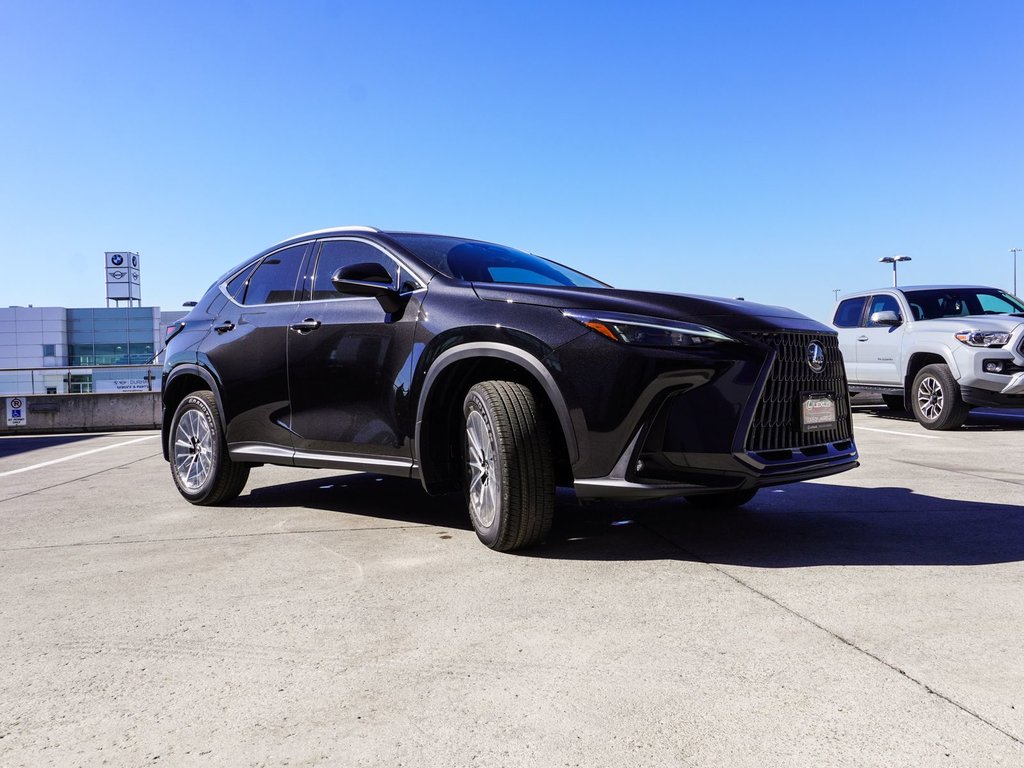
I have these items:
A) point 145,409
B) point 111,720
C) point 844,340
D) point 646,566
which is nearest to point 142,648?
point 111,720

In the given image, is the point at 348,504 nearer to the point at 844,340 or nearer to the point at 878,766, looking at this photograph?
the point at 878,766

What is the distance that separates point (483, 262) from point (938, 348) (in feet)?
25.1

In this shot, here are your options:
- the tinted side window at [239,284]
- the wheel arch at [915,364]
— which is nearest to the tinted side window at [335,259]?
the tinted side window at [239,284]

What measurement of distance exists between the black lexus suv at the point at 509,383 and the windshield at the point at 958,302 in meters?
7.38

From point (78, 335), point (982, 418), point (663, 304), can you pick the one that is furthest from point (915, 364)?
point (78, 335)

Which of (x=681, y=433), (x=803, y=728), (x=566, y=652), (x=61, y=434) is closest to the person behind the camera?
(x=803, y=728)

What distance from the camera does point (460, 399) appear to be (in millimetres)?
4211

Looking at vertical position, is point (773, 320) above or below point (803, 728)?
above

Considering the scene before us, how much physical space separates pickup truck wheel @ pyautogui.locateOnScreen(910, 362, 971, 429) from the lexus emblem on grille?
696 centimetres

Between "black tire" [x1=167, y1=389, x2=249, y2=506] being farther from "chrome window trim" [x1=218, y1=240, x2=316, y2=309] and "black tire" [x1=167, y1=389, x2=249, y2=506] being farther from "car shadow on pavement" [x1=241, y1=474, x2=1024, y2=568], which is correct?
"chrome window trim" [x1=218, y1=240, x2=316, y2=309]

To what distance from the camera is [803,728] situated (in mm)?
2014

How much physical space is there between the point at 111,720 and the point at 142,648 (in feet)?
1.86

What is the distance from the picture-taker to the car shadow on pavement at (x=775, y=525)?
374cm

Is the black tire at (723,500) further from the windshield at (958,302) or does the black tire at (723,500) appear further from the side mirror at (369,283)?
the windshield at (958,302)
